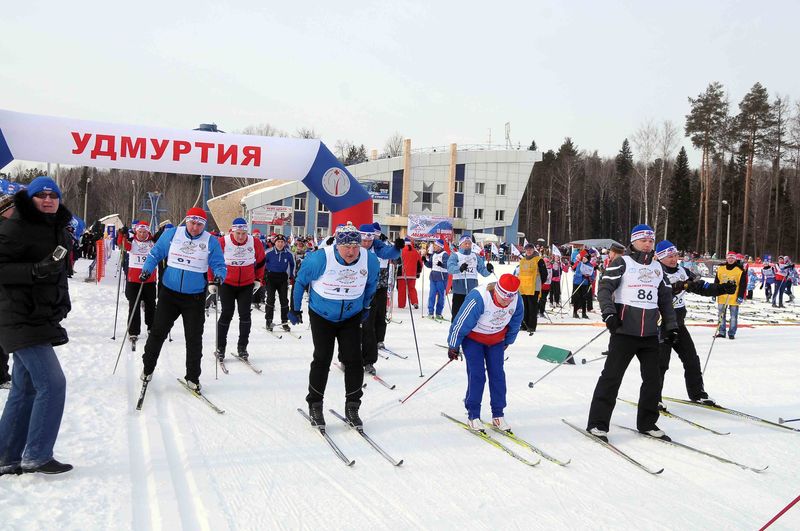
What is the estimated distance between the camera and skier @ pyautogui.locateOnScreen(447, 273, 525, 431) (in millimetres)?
5094

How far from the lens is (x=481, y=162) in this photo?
49656 millimetres

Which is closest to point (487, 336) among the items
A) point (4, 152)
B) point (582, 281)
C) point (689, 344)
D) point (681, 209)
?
point (689, 344)

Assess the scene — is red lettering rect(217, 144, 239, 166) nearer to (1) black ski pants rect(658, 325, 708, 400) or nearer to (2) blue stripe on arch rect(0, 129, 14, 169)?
(2) blue stripe on arch rect(0, 129, 14, 169)

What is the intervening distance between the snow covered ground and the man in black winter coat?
24cm

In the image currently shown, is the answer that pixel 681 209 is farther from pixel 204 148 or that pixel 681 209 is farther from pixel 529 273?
pixel 204 148

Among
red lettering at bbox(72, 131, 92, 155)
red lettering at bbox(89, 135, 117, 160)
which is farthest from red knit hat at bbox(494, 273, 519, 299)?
red lettering at bbox(72, 131, 92, 155)

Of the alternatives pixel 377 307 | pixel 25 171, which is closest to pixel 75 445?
pixel 377 307

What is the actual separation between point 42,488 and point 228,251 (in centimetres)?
446

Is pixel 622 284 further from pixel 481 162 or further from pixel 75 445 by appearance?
pixel 481 162

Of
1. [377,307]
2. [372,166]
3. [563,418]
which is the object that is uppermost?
[372,166]

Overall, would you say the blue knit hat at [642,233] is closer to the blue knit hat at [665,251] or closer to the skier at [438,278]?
the blue knit hat at [665,251]

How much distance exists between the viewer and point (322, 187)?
12.2 meters

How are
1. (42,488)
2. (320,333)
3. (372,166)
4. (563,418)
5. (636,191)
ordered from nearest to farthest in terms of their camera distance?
1. (42,488)
2. (320,333)
3. (563,418)
4. (372,166)
5. (636,191)

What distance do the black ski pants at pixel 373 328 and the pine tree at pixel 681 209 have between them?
57951 mm
